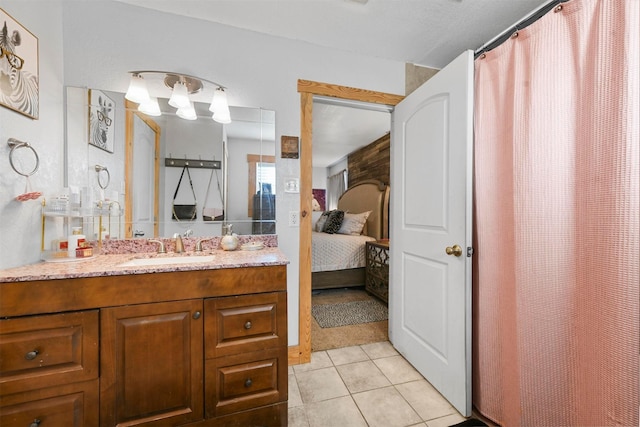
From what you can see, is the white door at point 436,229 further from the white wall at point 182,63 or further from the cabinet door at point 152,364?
the cabinet door at point 152,364

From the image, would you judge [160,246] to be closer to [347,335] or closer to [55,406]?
[55,406]

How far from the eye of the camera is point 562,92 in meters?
1.05

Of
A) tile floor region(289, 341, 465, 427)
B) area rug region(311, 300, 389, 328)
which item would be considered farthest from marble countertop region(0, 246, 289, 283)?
area rug region(311, 300, 389, 328)

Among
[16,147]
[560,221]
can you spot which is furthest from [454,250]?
[16,147]

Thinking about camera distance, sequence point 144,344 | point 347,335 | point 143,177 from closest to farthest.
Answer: point 144,344
point 143,177
point 347,335

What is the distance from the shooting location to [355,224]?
12.8 feet

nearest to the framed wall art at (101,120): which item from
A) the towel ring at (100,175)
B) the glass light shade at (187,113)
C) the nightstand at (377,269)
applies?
the towel ring at (100,175)

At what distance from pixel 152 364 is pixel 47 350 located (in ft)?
1.24

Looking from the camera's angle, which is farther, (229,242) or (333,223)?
(333,223)

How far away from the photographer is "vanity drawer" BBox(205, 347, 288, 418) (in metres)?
1.16

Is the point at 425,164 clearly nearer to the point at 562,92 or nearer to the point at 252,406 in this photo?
the point at 562,92

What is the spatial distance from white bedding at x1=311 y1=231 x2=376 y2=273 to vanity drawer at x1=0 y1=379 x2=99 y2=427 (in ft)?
7.82

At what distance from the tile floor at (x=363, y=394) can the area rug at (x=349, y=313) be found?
1.70 feet

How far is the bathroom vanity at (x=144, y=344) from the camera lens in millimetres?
952
